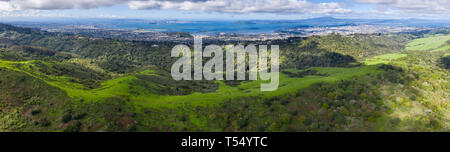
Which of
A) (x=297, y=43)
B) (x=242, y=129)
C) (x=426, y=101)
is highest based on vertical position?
(x=297, y=43)

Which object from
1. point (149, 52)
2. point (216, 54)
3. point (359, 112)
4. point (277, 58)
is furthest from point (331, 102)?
point (149, 52)

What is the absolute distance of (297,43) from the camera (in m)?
185

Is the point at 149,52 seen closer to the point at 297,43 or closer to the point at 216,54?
the point at 216,54

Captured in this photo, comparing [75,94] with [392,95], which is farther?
[392,95]

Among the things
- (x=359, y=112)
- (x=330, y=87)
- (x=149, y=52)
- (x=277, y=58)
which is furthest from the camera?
(x=149, y=52)

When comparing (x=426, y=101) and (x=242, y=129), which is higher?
(x=426, y=101)

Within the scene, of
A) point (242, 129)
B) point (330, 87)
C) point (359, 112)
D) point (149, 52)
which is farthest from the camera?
point (149, 52)

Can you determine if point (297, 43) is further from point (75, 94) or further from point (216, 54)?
point (75, 94)

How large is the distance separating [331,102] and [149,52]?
170286 mm

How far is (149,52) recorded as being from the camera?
192375 millimetres
